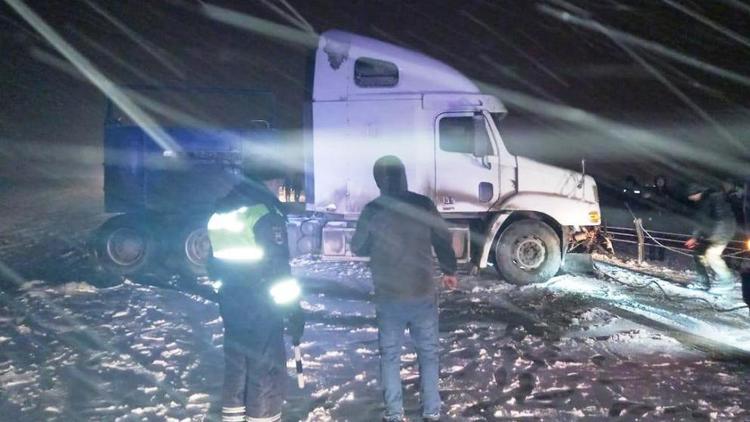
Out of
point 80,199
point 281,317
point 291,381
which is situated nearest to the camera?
point 281,317

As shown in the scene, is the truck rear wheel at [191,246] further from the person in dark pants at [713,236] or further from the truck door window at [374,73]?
the person in dark pants at [713,236]

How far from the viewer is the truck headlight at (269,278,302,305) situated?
380cm

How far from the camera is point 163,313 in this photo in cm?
745

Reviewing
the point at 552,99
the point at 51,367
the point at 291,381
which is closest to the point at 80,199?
the point at 51,367

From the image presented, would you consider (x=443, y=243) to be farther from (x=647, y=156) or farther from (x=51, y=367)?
(x=647, y=156)

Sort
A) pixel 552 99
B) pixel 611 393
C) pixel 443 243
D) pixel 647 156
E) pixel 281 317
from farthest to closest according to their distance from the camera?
pixel 552 99 → pixel 647 156 → pixel 611 393 → pixel 443 243 → pixel 281 317

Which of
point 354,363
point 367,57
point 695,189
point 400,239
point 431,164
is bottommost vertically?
point 354,363

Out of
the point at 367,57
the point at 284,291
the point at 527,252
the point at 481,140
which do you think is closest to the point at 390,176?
the point at 284,291

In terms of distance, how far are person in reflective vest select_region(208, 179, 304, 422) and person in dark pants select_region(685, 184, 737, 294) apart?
24.3ft

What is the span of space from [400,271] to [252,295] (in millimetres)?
1055

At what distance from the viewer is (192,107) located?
16781 millimetres

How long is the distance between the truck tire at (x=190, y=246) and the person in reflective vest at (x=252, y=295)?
644 cm

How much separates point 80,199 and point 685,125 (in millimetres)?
31268

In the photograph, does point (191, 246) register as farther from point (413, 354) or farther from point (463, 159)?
point (413, 354)
